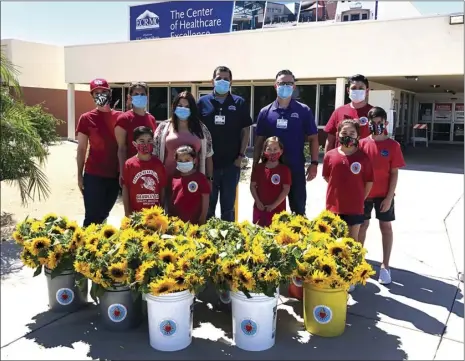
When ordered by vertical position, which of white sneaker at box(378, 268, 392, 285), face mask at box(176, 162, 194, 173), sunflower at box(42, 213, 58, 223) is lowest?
white sneaker at box(378, 268, 392, 285)

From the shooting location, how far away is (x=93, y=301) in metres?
3.84

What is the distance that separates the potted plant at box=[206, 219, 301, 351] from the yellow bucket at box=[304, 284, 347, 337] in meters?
0.33

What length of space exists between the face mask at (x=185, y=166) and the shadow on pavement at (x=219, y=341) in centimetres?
129

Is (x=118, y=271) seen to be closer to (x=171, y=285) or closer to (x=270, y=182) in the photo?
(x=171, y=285)

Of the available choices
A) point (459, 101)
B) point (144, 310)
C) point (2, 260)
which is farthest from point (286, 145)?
point (459, 101)

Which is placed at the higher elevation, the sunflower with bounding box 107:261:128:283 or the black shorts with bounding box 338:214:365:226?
the black shorts with bounding box 338:214:365:226

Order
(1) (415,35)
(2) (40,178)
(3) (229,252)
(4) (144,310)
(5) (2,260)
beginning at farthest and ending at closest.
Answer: (1) (415,35), (2) (40,178), (5) (2,260), (4) (144,310), (3) (229,252)

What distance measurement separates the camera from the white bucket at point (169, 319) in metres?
3.12

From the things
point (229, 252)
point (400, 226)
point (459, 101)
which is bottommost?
point (400, 226)

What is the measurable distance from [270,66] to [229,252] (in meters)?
12.9

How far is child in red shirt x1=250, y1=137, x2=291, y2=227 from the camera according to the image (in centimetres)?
454

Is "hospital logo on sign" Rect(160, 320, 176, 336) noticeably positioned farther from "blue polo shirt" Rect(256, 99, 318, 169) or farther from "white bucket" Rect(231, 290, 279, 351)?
"blue polo shirt" Rect(256, 99, 318, 169)

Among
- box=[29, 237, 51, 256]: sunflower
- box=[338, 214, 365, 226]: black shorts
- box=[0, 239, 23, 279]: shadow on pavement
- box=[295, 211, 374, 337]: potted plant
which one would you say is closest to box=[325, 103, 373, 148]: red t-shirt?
box=[338, 214, 365, 226]: black shorts

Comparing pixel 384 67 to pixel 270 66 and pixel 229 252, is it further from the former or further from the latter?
pixel 229 252
